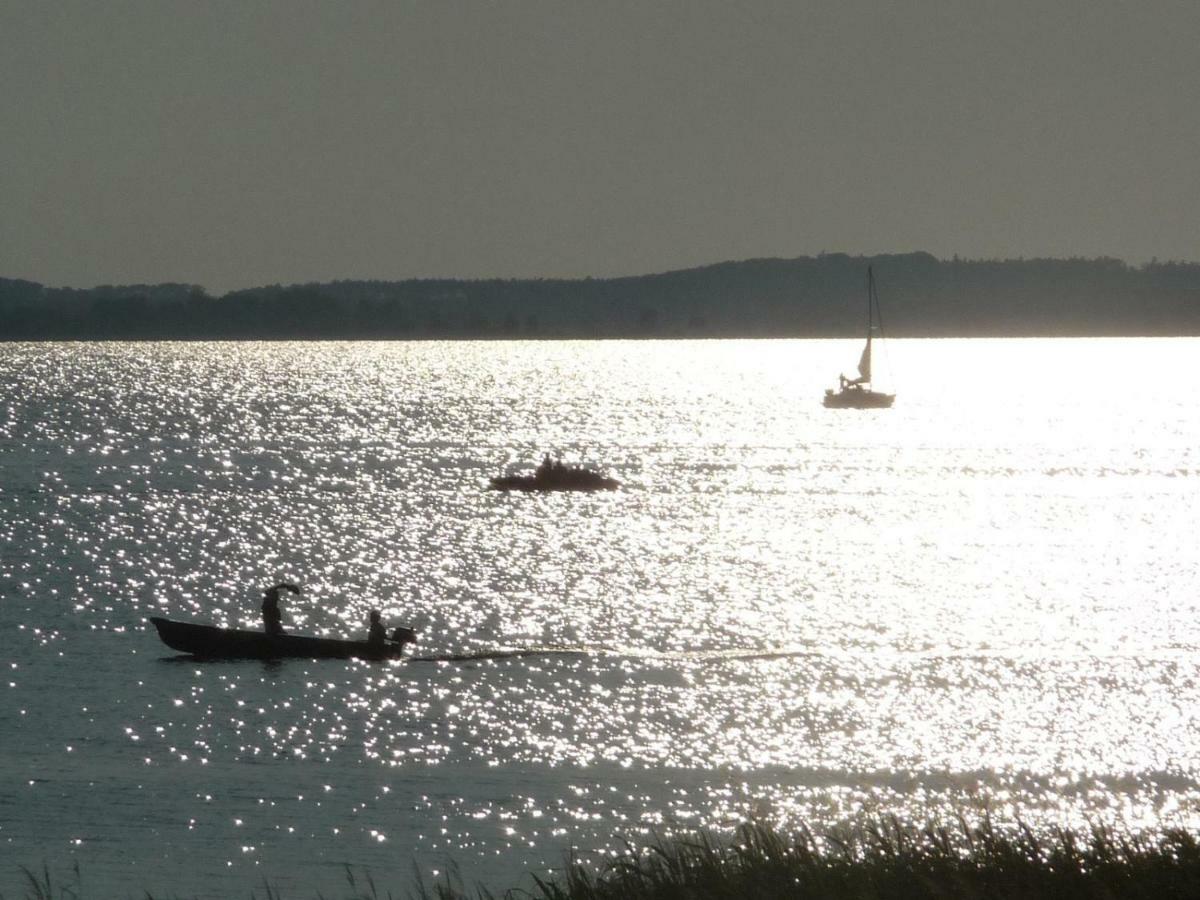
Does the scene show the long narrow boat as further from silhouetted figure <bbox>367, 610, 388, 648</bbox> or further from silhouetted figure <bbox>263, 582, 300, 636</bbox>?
silhouetted figure <bbox>263, 582, 300, 636</bbox>

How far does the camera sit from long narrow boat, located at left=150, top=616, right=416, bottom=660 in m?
58.4

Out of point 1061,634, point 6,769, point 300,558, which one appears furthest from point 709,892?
point 300,558

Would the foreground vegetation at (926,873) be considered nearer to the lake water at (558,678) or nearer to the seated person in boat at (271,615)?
the lake water at (558,678)

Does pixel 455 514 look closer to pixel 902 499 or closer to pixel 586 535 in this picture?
pixel 586 535

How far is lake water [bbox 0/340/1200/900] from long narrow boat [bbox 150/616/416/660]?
0.69m

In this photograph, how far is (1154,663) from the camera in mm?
62625

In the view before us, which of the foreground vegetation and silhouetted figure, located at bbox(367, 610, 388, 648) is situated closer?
the foreground vegetation

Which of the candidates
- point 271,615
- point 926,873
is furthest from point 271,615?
point 926,873

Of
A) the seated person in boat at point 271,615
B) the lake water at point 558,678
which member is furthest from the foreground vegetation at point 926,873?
the seated person in boat at point 271,615

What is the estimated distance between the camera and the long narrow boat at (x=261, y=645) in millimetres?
58438

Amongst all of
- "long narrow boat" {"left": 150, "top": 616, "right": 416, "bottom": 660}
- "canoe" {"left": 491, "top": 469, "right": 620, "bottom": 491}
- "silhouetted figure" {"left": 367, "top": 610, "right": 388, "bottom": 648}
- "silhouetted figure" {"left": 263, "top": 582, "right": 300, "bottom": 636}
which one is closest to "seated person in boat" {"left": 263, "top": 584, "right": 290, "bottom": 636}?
"silhouetted figure" {"left": 263, "top": 582, "right": 300, "bottom": 636}

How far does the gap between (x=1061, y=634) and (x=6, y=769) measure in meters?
44.7

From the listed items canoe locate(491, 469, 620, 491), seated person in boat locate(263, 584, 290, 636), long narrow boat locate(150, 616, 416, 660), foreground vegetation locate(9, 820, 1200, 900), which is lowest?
canoe locate(491, 469, 620, 491)

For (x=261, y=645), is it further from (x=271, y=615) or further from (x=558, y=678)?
(x=558, y=678)
